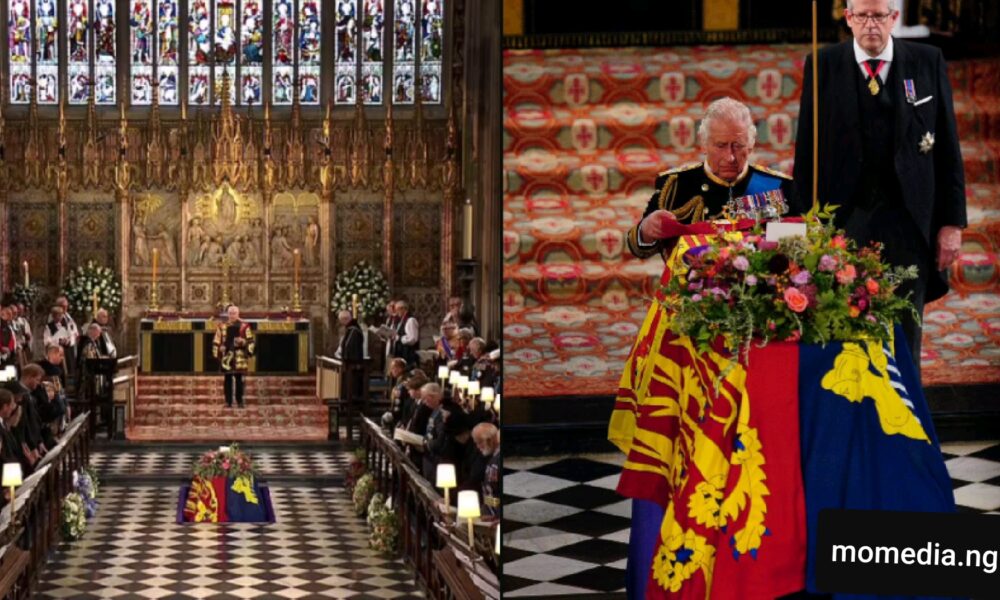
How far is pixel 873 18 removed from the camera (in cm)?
452

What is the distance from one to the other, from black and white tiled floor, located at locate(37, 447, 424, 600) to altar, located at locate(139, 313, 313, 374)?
15.2 feet

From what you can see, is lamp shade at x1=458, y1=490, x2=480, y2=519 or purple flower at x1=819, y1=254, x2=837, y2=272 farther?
lamp shade at x1=458, y1=490, x2=480, y2=519

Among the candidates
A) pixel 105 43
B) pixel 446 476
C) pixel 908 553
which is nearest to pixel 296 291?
pixel 105 43

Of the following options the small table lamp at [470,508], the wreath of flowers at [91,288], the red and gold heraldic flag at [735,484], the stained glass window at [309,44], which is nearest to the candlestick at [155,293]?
the wreath of flowers at [91,288]

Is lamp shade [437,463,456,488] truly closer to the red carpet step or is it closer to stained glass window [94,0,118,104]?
the red carpet step

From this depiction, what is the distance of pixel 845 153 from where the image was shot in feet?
14.8

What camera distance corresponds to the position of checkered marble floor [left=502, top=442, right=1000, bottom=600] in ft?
15.5

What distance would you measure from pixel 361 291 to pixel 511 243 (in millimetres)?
16900

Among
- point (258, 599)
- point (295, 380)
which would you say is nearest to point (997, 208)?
point (258, 599)

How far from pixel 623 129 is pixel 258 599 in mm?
6837

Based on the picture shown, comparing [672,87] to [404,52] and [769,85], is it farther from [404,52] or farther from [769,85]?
[404,52]

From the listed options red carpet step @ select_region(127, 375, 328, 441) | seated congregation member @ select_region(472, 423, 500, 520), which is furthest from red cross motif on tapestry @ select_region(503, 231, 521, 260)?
red carpet step @ select_region(127, 375, 328, 441)

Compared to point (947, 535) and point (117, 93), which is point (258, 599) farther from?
point (117, 93)

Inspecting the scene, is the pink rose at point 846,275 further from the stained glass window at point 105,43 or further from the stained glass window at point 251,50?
the stained glass window at point 105,43
